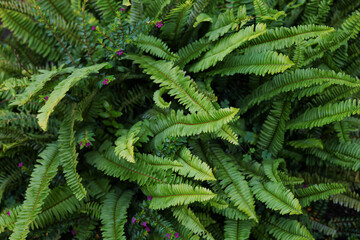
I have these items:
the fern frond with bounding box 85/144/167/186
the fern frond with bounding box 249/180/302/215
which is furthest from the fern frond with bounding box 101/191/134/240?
the fern frond with bounding box 249/180/302/215

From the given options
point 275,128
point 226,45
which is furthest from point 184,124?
point 275,128

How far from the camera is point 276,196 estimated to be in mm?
3086

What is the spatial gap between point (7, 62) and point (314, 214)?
13.5 feet

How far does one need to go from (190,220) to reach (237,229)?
0.53 metres

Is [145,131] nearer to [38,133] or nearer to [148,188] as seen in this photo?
[148,188]

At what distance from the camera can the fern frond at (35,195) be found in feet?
9.43

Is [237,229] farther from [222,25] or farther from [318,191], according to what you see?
[222,25]

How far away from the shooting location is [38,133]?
3752 millimetres

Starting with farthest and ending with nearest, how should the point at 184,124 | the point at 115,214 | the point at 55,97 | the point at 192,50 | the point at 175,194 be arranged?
the point at 192,50
the point at 115,214
the point at 184,124
the point at 175,194
the point at 55,97

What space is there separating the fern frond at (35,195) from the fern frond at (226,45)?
Result: 1769 millimetres

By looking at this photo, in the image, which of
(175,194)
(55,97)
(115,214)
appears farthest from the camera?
(115,214)

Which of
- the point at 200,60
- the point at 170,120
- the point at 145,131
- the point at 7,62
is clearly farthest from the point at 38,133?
the point at 200,60

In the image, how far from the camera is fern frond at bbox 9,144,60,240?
2.88m

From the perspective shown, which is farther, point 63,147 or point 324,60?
point 324,60
